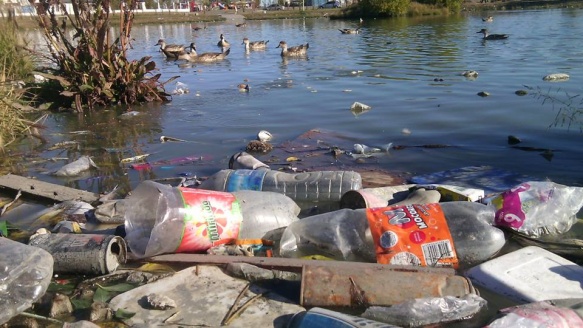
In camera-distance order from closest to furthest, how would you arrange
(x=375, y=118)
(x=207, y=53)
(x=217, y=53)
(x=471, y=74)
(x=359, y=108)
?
(x=375, y=118), (x=359, y=108), (x=471, y=74), (x=207, y=53), (x=217, y=53)

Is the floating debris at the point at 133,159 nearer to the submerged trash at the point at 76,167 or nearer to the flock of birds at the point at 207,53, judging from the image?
the submerged trash at the point at 76,167

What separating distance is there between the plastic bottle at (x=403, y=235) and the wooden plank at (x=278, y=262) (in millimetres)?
221

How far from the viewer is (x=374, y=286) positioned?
2.65m

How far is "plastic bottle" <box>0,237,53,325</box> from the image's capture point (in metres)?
2.52

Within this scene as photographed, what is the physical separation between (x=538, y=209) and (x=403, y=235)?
993 mm

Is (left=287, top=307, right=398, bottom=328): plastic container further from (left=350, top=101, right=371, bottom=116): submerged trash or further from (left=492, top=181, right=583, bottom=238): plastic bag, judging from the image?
(left=350, top=101, right=371, bottom=116): submerged trash

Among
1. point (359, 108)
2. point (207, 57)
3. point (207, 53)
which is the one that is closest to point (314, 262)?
point (359, 108)

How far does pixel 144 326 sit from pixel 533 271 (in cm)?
191

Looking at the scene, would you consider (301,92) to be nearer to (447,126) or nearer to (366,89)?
(366,89)

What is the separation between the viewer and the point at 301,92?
32.9ft

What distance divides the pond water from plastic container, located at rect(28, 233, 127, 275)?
174 centimetres

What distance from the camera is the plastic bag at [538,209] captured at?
3408mm

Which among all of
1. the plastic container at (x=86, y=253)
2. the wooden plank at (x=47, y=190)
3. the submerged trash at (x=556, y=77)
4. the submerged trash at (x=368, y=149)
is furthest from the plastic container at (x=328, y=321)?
the submerged trash at (x=556, y=77)

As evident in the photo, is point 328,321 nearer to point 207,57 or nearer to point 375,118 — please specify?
point 375,118
